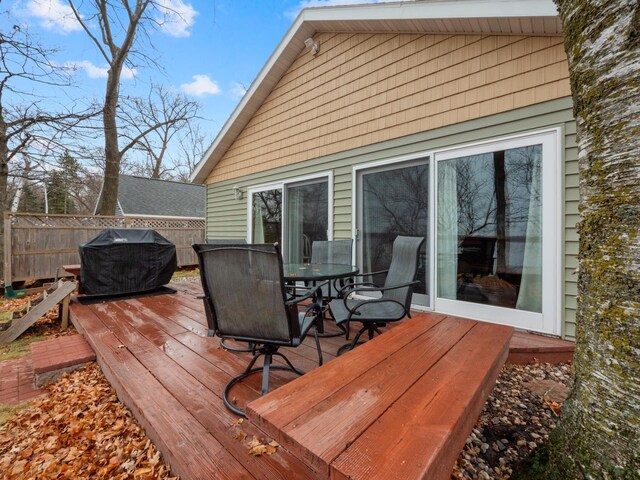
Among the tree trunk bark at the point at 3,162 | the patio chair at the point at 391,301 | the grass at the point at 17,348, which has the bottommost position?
the grass at the point at 17,348

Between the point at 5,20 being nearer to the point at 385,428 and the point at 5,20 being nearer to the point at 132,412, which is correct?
the point at 132,412

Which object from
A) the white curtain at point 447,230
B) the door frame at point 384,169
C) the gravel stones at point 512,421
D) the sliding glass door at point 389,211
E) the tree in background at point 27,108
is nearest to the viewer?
the gravel stones at point 512,421

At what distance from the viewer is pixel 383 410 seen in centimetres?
110

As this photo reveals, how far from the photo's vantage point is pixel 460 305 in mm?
3422

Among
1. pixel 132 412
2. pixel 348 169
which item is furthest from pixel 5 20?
pixel 132 412

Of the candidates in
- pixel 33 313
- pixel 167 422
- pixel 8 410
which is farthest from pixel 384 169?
pixel 33 313

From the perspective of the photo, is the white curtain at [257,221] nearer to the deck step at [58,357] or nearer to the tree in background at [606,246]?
the deck step at [58,357]

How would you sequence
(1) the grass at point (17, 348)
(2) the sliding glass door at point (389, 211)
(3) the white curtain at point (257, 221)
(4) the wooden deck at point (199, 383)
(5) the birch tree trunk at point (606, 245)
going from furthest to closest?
(3) the white curtain at point (257, 221)
(2) the sliding glass door at point (389, 211)
(1) the grass at point (17, 348)
(4) the wooden deck at point (199, 383)
(5) the birch tree trunk at point (606, 245)

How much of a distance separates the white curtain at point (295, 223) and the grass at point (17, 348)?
366 centimetres

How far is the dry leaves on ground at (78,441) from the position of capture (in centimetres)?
155

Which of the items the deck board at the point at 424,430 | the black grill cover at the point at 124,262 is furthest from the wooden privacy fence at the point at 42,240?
the deck board at the point at 424,430

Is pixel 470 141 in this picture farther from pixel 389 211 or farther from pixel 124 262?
pixel 124 262

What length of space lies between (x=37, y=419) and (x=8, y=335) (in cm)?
222

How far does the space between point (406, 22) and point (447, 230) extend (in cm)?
264
